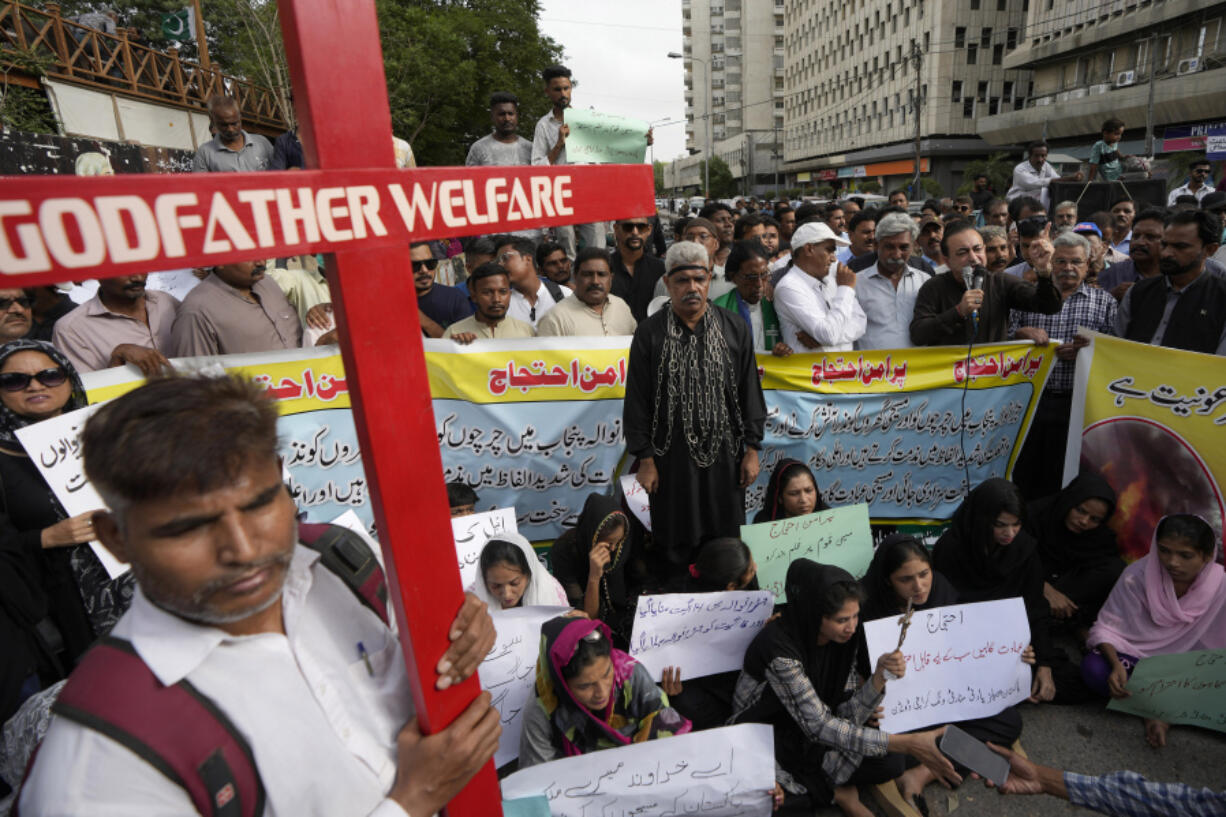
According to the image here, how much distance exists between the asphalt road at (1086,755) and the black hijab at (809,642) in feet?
1.57

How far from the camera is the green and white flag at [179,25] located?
17969 millimetres

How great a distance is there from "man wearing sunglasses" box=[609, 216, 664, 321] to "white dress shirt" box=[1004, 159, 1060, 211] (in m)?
7.23

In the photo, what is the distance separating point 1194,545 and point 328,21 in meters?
3.95

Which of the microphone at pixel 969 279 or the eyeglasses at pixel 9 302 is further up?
the eyeglasses at pixel 9 302

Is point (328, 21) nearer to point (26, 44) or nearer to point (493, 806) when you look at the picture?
point (493, 806)

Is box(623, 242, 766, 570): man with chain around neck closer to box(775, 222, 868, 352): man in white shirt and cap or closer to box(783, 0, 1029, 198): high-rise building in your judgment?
box(775, 222, 868, 352): man in white shirt and cap

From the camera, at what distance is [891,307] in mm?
4547

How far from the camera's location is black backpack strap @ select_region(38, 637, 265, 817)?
81 centimetres

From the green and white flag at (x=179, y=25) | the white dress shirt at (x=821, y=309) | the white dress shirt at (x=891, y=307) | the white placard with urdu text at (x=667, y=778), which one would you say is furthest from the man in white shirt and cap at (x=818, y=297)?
the green and white flag at (x=179, y=25)

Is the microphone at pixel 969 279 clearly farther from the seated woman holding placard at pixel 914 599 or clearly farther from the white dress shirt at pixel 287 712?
the white dress shirt at pixel 287 712

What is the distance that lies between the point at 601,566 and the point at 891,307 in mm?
2614

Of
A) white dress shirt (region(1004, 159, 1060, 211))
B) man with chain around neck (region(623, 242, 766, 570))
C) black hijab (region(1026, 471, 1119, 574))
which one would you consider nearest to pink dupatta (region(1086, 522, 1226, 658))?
black hijab (region(1026, 471, 1119, 574))

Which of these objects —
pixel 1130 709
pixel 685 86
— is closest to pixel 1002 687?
pixel 1130 709

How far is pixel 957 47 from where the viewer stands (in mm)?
41781
